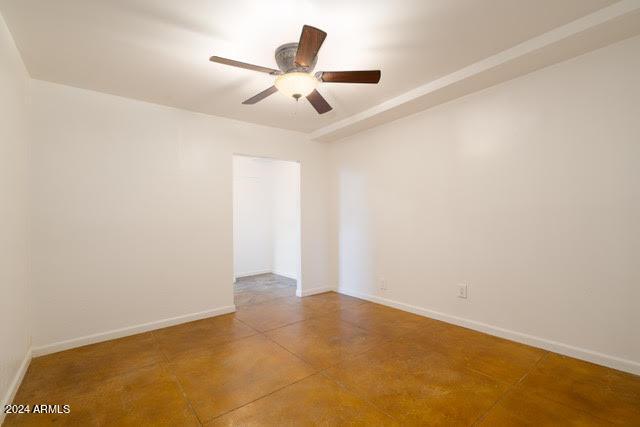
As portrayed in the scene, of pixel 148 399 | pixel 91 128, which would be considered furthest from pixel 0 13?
pixel 148 399

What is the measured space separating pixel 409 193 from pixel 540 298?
1720mm

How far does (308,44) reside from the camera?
5.59 feet

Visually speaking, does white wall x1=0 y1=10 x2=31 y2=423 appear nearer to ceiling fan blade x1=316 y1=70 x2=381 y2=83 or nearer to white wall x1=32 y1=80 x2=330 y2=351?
white wall x1=32 y1=80 x2=330 y2=351

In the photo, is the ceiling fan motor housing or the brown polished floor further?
the ceiling fan motor housing

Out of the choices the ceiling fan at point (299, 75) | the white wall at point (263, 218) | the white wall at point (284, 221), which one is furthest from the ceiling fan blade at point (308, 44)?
the white wall at point (263, 218)

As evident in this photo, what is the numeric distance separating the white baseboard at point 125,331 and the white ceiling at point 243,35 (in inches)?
98.2

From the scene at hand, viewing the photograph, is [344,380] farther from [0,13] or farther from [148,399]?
[0,13]

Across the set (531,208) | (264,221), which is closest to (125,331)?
(264,221)

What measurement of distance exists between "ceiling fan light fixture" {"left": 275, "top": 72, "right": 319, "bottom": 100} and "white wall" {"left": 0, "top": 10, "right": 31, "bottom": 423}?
182cm

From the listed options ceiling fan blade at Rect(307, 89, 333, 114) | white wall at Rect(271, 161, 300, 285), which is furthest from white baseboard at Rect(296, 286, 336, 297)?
ceiling fan blade at Rect(307, 89, 333, 114)

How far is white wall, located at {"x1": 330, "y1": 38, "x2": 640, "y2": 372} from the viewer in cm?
222

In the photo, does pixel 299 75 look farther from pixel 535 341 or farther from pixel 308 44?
pixel 535 341

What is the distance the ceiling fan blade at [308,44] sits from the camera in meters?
1.60

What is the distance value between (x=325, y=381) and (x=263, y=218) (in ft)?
15.0
